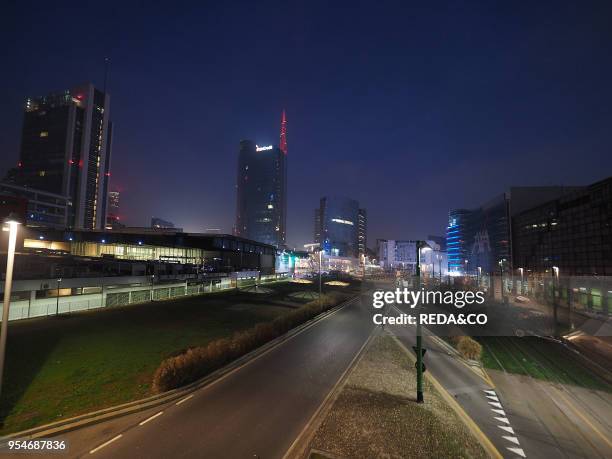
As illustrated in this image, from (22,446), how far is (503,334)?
35.1 meters

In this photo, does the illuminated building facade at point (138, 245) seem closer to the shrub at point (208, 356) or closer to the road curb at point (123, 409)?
the shrub at point (208, 356)

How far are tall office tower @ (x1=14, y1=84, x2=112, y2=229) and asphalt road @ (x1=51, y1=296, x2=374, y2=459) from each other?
147 meters

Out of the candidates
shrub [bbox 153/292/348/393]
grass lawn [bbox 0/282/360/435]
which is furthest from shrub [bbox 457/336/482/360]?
grass lawn [bbox 0/282/360/435]

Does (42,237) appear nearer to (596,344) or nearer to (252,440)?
(252,440)

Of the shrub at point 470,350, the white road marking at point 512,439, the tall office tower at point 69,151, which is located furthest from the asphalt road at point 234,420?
the tall office tower at point 69,151

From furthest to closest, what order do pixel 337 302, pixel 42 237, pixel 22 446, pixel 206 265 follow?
pixel 206 265
pixel 42 237
pixel 337 302
pixel 22 446

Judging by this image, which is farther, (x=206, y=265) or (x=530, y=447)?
(x=206, y=265)

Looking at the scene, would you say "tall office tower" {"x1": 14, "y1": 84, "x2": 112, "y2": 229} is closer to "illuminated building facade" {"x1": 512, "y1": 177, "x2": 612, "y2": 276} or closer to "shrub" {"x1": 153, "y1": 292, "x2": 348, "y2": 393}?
"shrub" {"x1": 153, "y1": 292, "x2": 348, "y2": 393}

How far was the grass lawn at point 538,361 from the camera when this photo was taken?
Result: 19094 mm

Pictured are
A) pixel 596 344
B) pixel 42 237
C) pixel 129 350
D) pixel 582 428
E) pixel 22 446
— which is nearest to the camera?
pixel 22 446

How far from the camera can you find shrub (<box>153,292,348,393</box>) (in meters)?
13.1

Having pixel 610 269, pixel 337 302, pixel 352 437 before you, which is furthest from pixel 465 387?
pixel 610 269

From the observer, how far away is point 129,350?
1870 centimetres

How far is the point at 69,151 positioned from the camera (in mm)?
128250
